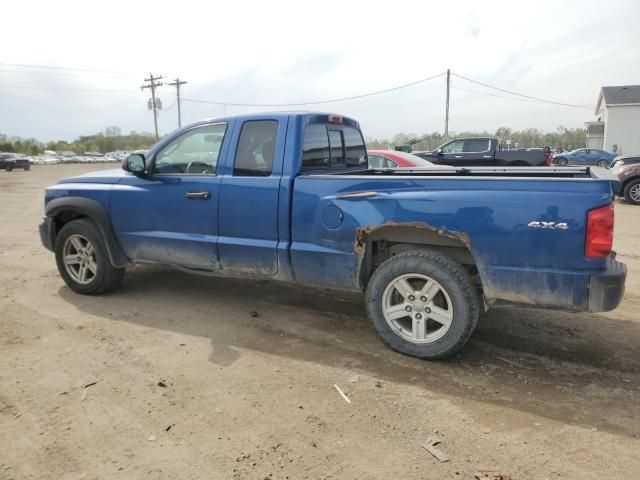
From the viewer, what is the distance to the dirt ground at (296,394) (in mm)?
2648

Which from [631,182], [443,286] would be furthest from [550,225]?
[631,182]

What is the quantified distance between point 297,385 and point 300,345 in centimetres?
72

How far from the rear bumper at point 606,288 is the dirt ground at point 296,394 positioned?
2.02ft

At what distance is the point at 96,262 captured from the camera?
5391 millimetres

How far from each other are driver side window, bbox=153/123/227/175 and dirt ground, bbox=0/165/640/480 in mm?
1421

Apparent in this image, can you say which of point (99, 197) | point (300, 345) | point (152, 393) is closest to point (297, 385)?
point (300, 345)

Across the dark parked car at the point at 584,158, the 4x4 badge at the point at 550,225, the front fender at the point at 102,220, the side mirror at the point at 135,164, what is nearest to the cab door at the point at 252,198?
the side mirror at the point at 135,164

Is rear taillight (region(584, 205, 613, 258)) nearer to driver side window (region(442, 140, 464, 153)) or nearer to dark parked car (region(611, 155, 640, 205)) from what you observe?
dark parked car (region(611, 155, 640, 205))

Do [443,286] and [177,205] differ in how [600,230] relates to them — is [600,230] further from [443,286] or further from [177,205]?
[177,205]

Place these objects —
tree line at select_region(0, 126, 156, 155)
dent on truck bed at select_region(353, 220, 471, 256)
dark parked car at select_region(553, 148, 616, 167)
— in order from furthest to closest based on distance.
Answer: tree line at select_region(0, 126, 156, 155) → dark parked car at select_region(553, 148, 616, 167) → dent on truck bed at select_region(353, 220, 471, 256)

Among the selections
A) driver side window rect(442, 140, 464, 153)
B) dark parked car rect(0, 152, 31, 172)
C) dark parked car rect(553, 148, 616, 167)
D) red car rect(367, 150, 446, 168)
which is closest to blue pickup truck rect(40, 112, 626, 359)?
red car rect(367, 150, 446, 168)

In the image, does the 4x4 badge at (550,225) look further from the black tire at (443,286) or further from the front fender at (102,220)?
the front fender at (102,220)

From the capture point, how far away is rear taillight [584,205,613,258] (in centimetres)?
316

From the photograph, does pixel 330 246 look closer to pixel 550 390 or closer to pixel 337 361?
pixel 337 361
